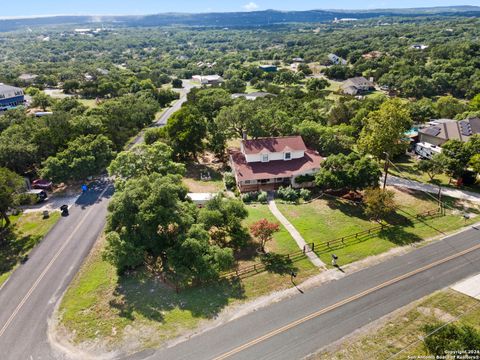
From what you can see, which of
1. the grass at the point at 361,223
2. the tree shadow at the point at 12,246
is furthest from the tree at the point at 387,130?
the tree shadow at the point at 12,246

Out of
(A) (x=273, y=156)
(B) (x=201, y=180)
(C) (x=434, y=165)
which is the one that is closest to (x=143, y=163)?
(B) (x=201, y=180)

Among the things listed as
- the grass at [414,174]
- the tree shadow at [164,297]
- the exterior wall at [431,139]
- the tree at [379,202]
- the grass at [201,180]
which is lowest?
the grass at [201,180]

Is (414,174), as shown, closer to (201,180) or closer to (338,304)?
(201,180)

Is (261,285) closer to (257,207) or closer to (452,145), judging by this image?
(257,207)

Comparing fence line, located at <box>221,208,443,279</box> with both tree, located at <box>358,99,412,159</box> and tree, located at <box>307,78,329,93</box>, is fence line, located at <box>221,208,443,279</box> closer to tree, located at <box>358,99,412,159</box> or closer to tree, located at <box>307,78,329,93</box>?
tree, located at <box>358,99,412,159</box>

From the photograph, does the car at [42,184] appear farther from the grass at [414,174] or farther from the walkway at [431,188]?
the grass at [414,174]

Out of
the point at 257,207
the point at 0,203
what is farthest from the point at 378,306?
the point at 0,203
